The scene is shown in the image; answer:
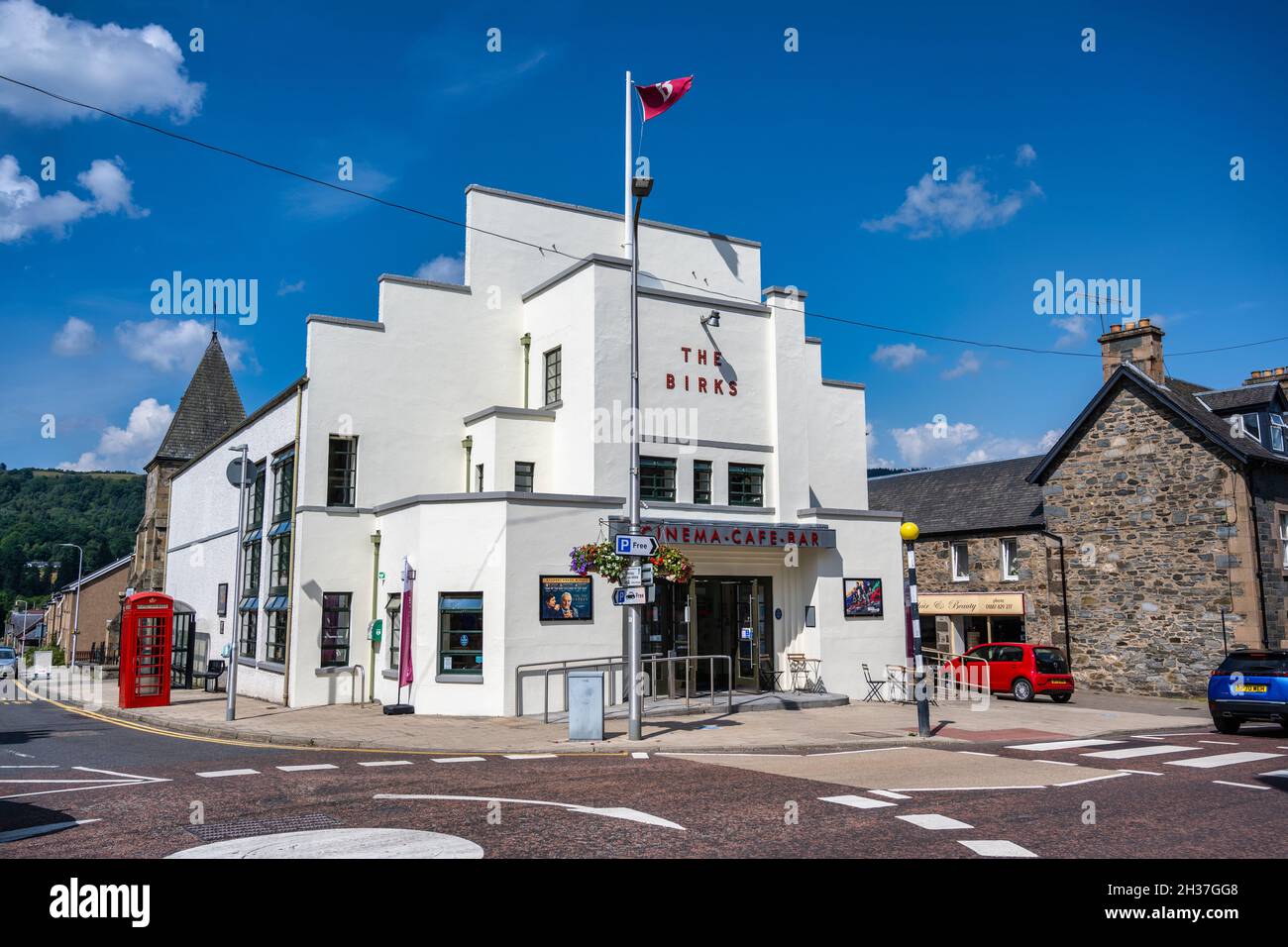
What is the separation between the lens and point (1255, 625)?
26.7m

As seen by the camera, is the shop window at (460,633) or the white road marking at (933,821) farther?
the shop window at (460,633)

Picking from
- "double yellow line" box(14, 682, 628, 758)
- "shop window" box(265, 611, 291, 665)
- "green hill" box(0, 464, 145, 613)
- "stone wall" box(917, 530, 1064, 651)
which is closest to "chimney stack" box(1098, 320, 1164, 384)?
"stone wall" box(917, 530, 1064, 651)

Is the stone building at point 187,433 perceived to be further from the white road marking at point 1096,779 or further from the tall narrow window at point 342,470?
the white road marking at point 1096,779

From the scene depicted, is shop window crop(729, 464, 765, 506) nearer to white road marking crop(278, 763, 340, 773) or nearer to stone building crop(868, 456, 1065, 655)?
white road marking crop(278, 763, 340, 773)

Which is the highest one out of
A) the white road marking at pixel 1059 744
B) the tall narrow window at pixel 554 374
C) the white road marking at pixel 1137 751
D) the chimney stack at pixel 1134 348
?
the chimney stack at pixel 1134 348

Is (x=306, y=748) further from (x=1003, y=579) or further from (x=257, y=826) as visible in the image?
(x=1003, y=579)

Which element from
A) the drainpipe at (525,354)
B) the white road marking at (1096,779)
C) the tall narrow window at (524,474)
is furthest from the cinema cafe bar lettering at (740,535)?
the white road marking at (1096,779)

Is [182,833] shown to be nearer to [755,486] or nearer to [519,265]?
[755,486]

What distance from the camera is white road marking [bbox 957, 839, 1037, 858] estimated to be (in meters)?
7.53

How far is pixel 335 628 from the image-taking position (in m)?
23.3

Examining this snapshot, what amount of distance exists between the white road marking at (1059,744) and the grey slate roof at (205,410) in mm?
46850

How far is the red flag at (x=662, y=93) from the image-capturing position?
20297mm
